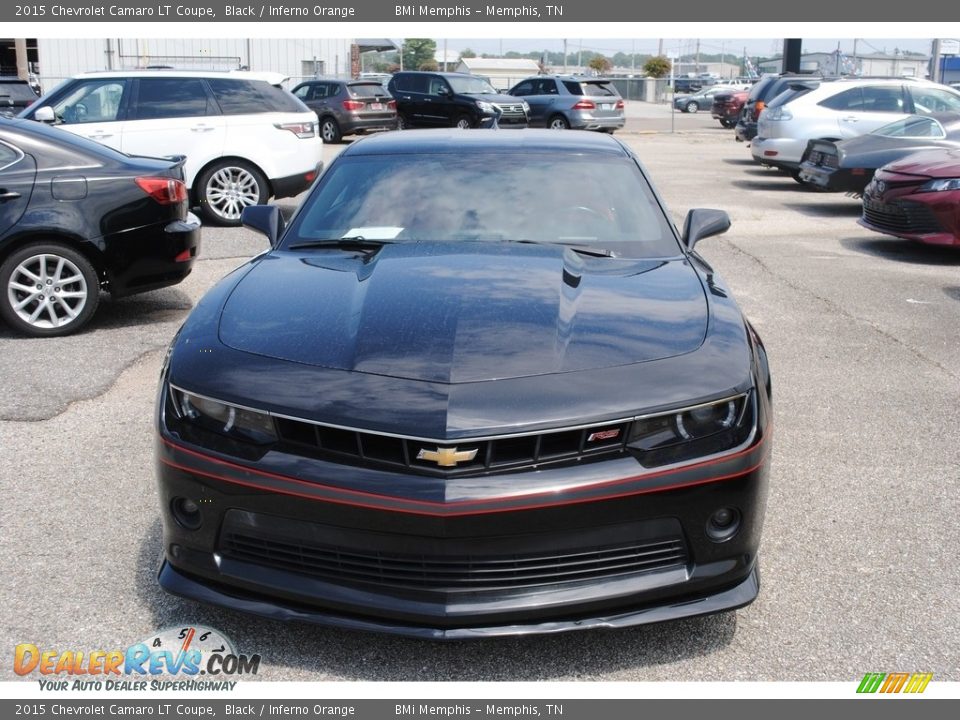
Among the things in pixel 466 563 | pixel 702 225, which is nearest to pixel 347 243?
pixel 702 225

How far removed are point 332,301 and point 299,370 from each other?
538 millimetres

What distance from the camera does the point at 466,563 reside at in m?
2.93

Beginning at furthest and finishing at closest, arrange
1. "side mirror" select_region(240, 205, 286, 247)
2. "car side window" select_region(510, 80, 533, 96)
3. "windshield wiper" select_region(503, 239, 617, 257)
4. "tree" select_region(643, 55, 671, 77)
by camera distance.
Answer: "tree" select_region(643, 55, 671, 77) < "car side window" select_region(510, 80, 533, 96) < "side mirror" select_region(240, 205, 286, 247) < "windshield wiper" select_region(503, 239, 617, 257)

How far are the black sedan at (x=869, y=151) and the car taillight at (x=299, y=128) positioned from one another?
6.92 meters

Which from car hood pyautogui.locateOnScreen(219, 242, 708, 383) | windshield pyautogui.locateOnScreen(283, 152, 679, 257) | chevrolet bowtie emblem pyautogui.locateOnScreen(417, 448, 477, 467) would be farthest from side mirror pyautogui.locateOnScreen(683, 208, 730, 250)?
chevrolet bowtie emblem pyautogui.locateOnScreen(417, 448, 477, 467)

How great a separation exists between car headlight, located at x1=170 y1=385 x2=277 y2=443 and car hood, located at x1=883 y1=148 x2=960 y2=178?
30.1ft

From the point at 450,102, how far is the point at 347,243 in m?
23.8

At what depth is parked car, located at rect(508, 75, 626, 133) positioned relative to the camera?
27.8 meters

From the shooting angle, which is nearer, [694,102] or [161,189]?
[161,189]

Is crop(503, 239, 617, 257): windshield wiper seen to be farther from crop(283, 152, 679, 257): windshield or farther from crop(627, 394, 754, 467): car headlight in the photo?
crop(627, 394, 754, 467): car headlight

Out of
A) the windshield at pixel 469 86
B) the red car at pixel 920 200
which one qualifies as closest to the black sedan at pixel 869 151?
the red car at pixel 920 200

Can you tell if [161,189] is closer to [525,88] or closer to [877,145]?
[877,145]
